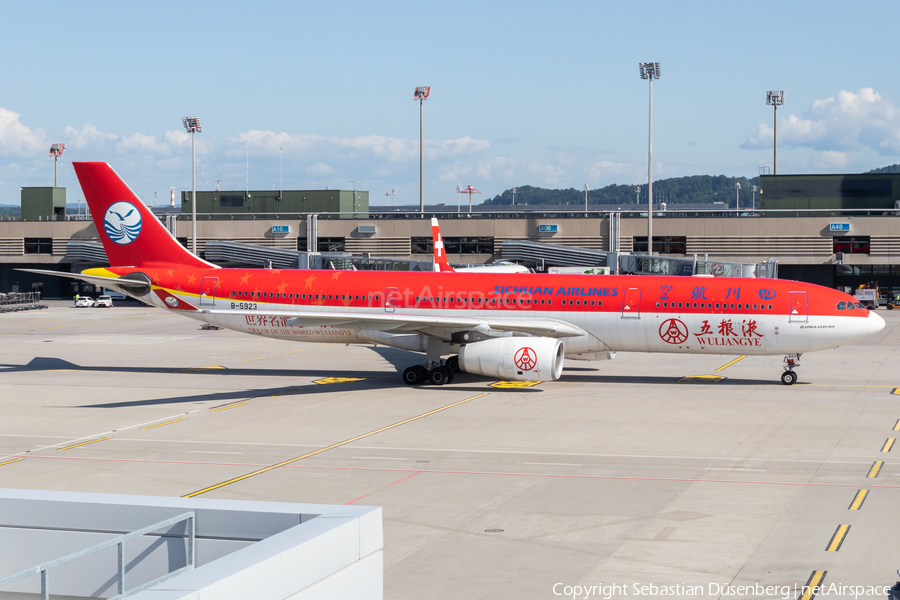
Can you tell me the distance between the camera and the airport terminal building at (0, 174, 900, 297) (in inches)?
3162

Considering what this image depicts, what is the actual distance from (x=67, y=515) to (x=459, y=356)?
81.8ft

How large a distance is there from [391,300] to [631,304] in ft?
32.5

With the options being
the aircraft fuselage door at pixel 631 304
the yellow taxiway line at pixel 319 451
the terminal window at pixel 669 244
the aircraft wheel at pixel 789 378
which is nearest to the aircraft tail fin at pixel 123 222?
the yellow taxiway line at pixel 319 451

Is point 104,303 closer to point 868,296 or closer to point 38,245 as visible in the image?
point 38,245

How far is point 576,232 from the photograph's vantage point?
8375 cm

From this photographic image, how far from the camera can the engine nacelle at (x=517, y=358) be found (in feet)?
107

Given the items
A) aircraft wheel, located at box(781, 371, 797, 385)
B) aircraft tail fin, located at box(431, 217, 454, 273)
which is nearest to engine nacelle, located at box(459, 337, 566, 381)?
aircraft wheel, located at box(781, 371, 797, 385)

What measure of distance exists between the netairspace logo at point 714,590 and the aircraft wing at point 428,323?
21166mm

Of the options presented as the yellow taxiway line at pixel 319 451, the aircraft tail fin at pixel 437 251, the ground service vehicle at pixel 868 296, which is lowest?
the yellow taxiway line at pixel 319 451

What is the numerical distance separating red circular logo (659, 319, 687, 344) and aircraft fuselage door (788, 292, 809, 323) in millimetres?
3932

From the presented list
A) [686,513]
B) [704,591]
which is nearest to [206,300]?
[686,513]

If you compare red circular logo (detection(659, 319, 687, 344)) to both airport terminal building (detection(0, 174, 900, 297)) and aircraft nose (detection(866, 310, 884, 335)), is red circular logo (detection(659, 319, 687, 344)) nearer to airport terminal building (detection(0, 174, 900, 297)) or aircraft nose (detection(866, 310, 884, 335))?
aircraft nose (detection(866, 310, 884, 335))

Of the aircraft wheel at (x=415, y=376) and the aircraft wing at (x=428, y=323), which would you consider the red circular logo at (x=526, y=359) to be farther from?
the aircraft wheel at (x=415, y=376)

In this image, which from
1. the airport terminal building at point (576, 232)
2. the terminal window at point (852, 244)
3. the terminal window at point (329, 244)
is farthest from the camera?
the terminal window at point (329, 244)
